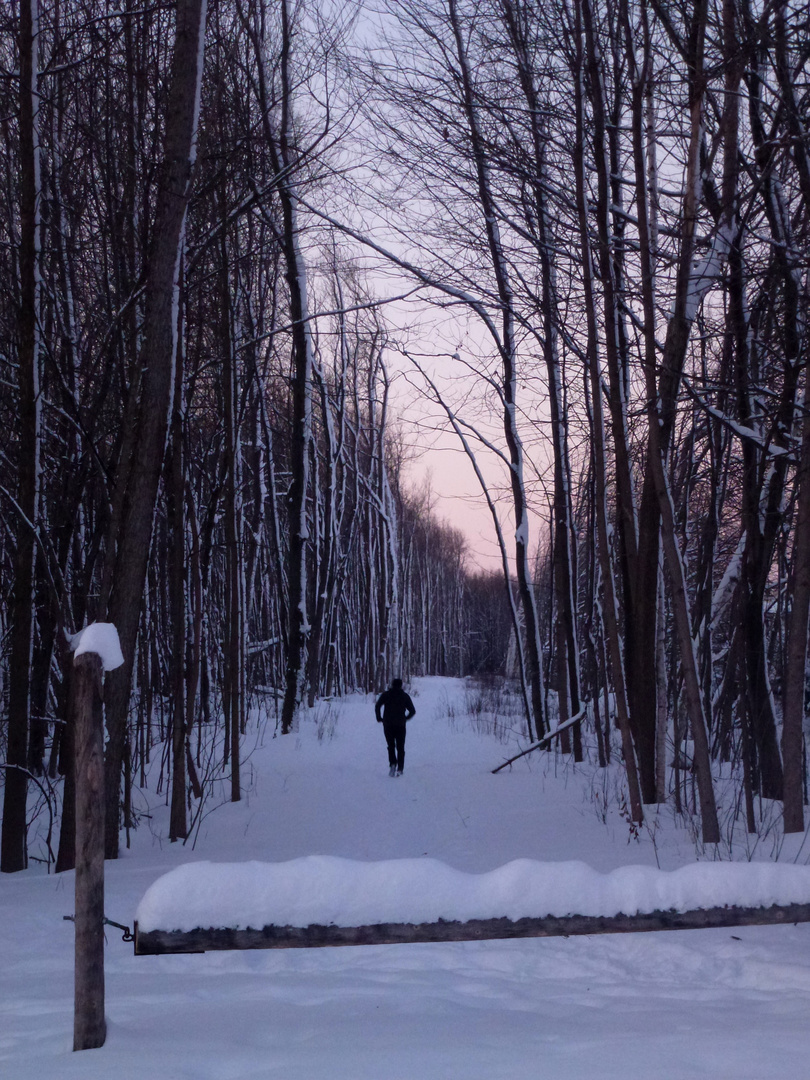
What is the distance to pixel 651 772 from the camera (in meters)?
8.75

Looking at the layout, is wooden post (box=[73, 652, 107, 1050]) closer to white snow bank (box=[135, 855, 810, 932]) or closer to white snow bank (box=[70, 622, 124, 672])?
white snow bank (box=[70, 622, 124, 672])

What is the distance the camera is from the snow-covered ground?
9.23 ft

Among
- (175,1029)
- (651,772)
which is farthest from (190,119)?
(651,772)

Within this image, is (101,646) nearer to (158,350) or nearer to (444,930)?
(444,930)

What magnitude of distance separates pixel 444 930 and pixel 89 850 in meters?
1.17

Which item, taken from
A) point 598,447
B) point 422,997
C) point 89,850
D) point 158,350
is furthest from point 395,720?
point 89,850

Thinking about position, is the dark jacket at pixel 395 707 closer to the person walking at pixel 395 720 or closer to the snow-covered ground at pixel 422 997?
the person walking at pixel 395 720

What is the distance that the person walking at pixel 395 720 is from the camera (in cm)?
1173

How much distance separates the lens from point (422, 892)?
288 centimetres

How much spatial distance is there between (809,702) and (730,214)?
9.63 meters

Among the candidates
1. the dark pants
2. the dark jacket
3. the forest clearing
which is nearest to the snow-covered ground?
the forest clearing

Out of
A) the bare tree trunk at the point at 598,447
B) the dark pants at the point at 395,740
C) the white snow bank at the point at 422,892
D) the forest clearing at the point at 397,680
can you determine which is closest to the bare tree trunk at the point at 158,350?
the forest clearing at the point at 397,680

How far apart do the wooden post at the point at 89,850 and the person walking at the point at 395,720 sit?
8.82 meters

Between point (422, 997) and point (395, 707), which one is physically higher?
point (395, 707)
